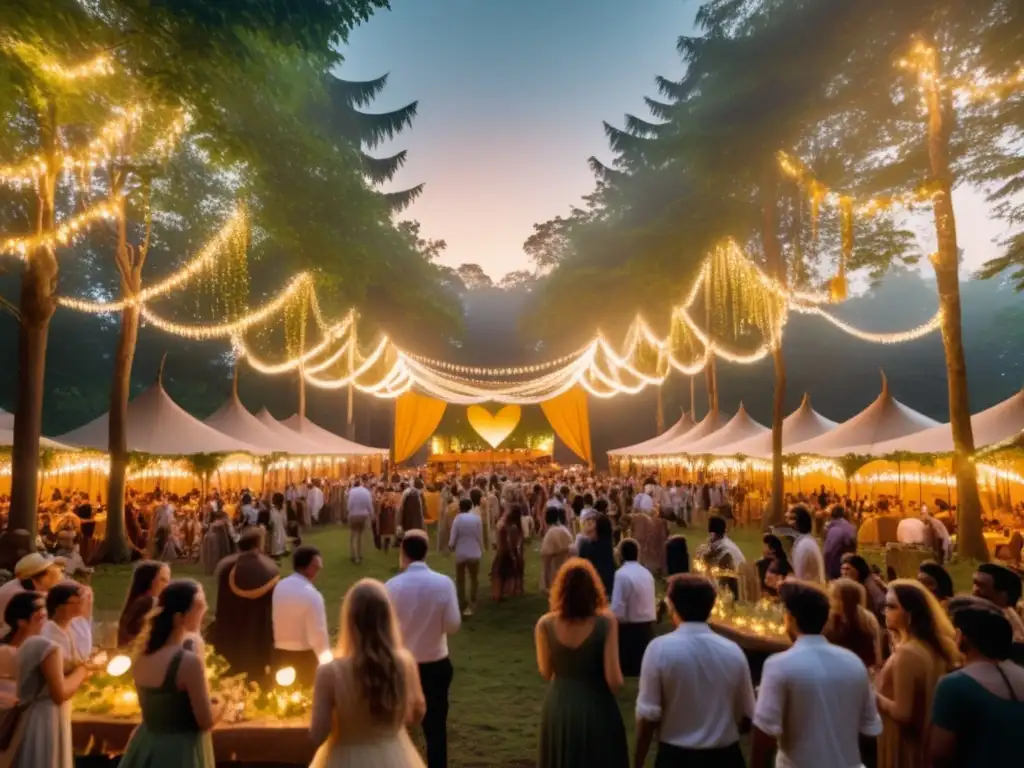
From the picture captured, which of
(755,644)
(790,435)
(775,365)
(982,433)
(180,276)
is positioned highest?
(180,276)

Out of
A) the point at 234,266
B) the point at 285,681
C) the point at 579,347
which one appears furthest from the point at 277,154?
the point at 579,347

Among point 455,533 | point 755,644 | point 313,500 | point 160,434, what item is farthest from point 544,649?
point 313,500

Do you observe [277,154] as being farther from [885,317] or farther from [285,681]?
[885,317]

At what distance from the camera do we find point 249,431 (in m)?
21.0

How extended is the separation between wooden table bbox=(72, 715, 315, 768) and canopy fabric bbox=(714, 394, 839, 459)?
57.4ft

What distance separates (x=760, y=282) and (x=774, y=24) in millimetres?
5517

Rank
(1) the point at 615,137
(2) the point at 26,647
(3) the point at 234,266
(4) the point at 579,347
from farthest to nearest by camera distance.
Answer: (4) the point at 579,347, (1) the point at 615,137, (3) the point at 234,266, (2) the point at 26,647

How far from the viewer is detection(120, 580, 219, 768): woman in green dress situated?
286cm

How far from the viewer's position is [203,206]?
26766 mm

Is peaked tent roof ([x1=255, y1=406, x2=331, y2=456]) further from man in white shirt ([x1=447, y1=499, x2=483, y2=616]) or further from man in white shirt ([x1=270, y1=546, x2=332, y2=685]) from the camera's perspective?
man in white shirt ([x1=270, y1=546, x2=332, y2=685])

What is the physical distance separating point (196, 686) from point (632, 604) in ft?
13.2

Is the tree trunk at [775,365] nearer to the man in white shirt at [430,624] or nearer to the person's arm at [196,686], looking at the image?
the man in white shirt at [430,624]

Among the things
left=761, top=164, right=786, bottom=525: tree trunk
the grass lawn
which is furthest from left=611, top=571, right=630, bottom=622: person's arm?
left=761, top=164, right=786, bottom=525: tree trunk

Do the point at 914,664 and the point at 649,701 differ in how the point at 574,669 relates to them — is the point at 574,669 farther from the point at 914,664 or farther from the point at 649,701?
the point at 914,664
